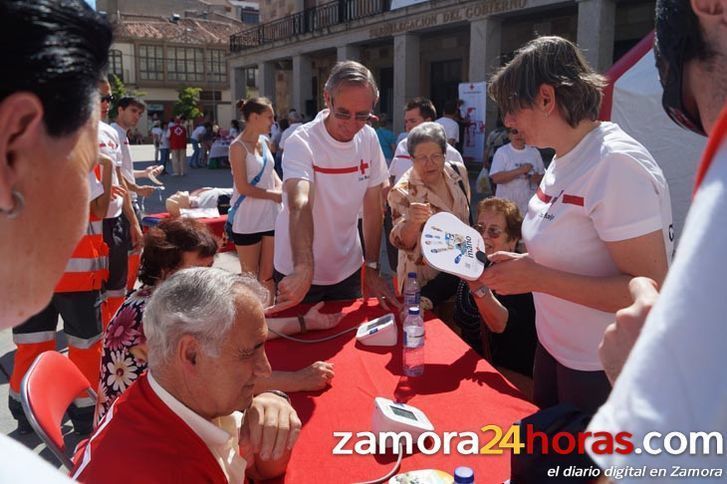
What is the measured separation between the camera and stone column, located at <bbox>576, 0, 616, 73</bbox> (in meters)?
10.4

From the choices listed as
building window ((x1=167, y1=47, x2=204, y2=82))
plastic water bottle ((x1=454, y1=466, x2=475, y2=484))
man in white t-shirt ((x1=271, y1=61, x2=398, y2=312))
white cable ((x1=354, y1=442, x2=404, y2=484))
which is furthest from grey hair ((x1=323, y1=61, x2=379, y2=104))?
building window ((x1=167, y1=47, x2=204, y2=82))

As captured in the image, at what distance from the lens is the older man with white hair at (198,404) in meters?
Answer: 1.25

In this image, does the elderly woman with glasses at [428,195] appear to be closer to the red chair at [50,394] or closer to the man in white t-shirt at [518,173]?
the red chair at [50,394]

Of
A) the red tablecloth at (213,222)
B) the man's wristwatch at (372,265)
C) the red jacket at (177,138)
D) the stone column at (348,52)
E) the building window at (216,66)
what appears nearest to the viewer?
the man's wristwatch at (372,265)

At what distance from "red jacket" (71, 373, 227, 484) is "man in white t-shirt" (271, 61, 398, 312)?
4.12ft

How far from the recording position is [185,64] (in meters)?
51.0

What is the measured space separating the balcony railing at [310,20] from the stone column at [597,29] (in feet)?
23.3

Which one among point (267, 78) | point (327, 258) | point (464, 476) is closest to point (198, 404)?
point (464, 476)

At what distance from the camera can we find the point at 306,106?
2009 centimetres

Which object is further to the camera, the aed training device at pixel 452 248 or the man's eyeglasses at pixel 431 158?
the man's eyeglasses at pixel 431 158

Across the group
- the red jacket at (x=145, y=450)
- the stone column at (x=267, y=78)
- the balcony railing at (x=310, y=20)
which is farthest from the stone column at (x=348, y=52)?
the red jacket at (x=145, y=450)

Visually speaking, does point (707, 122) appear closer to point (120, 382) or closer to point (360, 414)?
point (360, 414)

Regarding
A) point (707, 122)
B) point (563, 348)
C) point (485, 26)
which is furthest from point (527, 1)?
point (707, 122)

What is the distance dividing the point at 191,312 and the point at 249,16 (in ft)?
219
